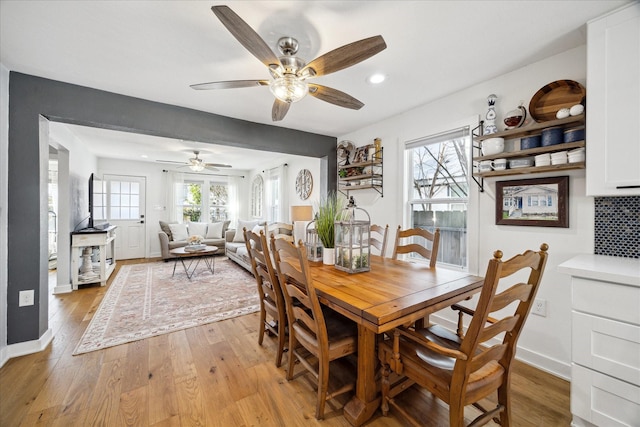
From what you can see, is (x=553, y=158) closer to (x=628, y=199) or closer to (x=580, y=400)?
(x=628, y=199)

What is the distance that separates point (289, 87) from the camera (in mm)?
1693

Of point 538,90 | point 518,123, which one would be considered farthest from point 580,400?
point 538,90

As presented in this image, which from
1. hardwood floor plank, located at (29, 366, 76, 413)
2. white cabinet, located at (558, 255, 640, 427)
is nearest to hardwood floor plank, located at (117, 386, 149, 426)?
hardwood floor plank, located at (29, 366, 76, 413)

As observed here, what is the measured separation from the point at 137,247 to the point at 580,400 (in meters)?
7.68

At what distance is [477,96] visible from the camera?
242 cm

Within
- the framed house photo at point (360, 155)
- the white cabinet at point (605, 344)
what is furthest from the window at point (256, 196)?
the white cabinet at point (605, 344)

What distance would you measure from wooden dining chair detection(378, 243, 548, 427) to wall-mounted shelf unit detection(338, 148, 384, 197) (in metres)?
2.30

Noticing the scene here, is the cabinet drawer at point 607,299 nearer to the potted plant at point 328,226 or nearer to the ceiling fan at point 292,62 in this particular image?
the potted plant at point 328,226

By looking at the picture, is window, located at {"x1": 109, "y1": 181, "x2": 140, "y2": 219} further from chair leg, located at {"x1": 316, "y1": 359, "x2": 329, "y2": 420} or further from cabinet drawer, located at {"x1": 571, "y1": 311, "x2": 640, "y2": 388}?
cabinet drawer, located at {"x1": 571, "y1": 311, "x2": 640, "y2": 388}

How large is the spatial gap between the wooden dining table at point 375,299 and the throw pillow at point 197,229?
18.1 feet

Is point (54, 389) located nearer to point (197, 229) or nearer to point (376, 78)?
point (376, 78)

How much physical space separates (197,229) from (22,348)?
14.5 feet

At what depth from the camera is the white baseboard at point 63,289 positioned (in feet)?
12.2

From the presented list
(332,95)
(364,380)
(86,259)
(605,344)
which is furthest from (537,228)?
(86,259)
